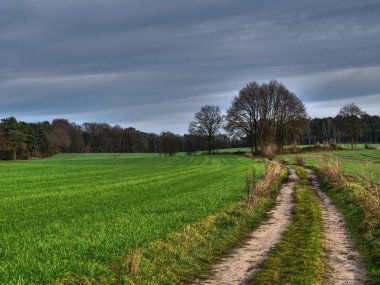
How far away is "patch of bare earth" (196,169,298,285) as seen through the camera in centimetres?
997

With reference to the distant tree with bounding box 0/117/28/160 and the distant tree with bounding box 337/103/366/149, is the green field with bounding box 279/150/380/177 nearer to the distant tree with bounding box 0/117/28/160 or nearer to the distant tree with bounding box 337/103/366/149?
the distant tree with bounding box 337/103/366/149

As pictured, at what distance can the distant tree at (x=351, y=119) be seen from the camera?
125m

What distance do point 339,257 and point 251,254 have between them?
7.70ft

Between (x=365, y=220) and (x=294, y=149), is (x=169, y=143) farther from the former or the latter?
(x=365, y=220)

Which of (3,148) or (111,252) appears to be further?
(3,148)

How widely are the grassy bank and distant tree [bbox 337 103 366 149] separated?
376 ft

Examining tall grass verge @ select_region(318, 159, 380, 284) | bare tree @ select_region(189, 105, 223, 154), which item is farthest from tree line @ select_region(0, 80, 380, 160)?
tall grass verge @ select_region(318, 159, 380, 284)

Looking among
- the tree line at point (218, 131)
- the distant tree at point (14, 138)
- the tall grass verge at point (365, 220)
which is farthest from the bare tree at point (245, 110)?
the tall grass verge at point (365, 220)

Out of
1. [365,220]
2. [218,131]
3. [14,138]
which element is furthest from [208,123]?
[365,220]

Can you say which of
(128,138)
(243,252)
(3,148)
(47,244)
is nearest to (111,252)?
(47,244)

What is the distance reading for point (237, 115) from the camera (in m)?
103

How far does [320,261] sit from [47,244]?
7112 millimetres

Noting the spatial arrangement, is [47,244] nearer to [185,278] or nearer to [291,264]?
[185,278]

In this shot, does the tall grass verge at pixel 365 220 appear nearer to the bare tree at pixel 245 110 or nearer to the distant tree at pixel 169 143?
the bare tree at pixel 245 110
